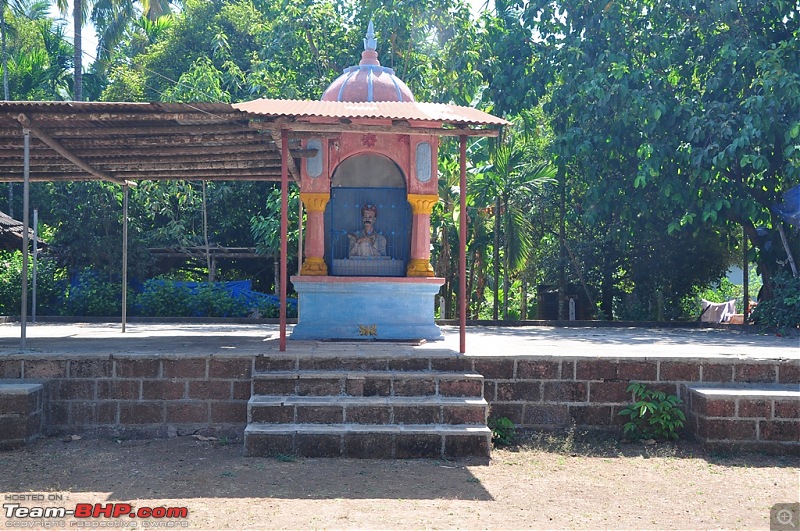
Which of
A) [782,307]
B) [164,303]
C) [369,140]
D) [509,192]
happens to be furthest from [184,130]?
[782,307]

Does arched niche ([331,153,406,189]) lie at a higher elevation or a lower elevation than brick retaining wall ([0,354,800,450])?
higher

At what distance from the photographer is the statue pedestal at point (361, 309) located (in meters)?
9.48

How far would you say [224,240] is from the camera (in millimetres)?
19469

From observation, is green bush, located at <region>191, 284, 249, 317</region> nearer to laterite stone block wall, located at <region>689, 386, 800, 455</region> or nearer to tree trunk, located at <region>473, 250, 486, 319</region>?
tree trunk, located at <region>473, 250, 486, 319</region>

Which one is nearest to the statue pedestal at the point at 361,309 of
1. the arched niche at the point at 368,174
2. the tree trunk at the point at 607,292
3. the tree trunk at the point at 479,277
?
the arched niche at the point at 368,174

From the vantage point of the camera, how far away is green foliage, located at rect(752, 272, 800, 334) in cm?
1371

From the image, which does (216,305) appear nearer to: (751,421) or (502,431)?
(502,431)

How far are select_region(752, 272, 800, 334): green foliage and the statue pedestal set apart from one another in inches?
275

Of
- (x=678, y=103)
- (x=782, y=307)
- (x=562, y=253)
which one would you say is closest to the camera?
(x=782, y=307)

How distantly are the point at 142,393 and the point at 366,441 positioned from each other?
7.30ft

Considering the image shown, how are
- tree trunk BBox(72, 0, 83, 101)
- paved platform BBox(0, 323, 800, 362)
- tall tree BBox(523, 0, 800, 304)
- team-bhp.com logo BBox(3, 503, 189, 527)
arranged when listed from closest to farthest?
1. team-bhp.com logo BBox(3, 503, 189, 527)
2. paved platform BBox(0, 323, 800, 362)
3. tall tree BBox(523, 0, 800, 304)
4. tree trunk BBox(72, 0, 83, 101)

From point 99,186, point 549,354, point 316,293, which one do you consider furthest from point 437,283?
point 99,186

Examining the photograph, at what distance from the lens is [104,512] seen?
513 centimetres

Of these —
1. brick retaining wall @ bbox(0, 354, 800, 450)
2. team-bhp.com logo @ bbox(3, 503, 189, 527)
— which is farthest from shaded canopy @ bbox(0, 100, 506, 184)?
team-bhp.com logo @ bbox(3, 503, 189, 527)
